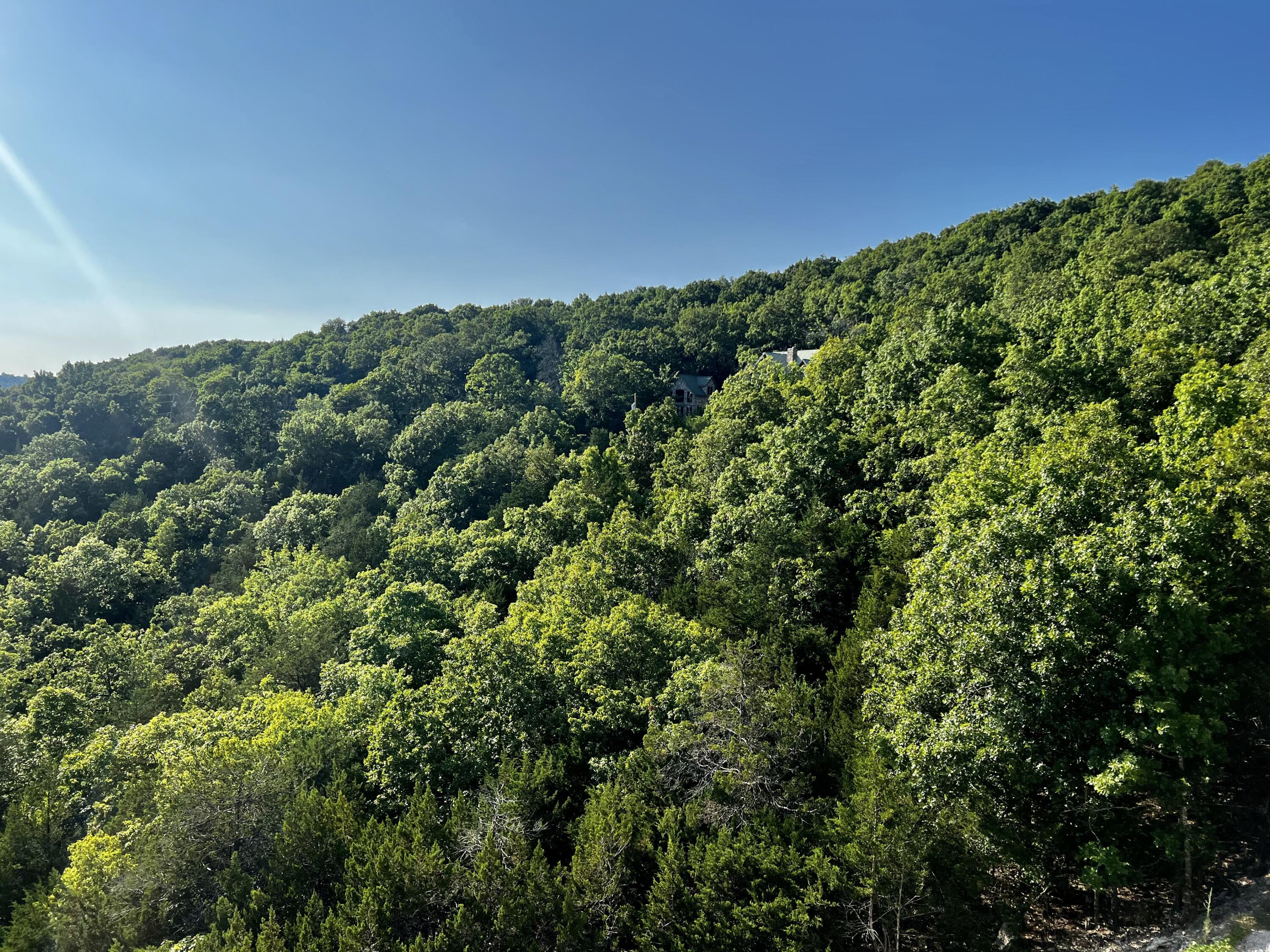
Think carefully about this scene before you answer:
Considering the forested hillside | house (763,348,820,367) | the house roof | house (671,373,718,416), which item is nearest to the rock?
the forested hillside

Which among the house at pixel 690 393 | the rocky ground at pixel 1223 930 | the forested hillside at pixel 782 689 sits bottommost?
the rocky ground at pixel 1223 930

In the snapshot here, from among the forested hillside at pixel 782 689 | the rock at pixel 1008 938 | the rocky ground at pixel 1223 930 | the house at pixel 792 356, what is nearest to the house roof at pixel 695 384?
the house at pixel 792 356

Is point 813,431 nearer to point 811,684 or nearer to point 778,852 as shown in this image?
point 811,684

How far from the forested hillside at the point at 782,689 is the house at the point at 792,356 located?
14.0m

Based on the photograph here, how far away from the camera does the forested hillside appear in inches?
565

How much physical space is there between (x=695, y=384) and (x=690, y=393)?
212 centimetres

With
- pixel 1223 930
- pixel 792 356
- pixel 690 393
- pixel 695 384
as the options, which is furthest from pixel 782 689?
pixel 695 384

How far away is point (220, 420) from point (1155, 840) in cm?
13029

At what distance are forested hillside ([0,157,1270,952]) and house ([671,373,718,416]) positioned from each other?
35.9 metres

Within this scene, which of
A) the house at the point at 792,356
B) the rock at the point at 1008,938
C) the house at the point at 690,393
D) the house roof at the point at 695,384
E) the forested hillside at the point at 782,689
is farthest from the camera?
the house roof at the point at 695,384

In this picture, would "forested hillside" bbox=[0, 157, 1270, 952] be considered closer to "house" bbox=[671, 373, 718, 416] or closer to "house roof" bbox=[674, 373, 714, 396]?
"house" bbox=[671, 373, 718, 416]

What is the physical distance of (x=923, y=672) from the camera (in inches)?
Result: 622

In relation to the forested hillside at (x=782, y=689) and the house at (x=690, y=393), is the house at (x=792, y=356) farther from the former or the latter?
the forested hillside at (x=782, y=689)

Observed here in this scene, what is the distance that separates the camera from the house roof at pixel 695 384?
89.2 metres
